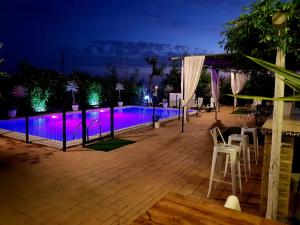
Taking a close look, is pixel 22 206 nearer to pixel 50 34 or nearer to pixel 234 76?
pixel 234 76

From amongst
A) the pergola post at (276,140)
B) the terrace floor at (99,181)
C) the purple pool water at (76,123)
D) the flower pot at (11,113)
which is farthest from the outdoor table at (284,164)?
the flower pot at (11,113)

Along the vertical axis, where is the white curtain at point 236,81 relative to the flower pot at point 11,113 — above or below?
above

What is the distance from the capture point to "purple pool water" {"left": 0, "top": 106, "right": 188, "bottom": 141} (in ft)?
28.1

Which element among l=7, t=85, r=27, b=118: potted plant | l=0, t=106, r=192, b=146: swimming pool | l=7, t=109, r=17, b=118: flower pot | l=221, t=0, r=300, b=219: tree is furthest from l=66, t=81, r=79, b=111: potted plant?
l=221, t=0, r=300, b=219: tree

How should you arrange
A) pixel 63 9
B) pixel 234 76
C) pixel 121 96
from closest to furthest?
1. pixel 234 76
2. pixel 121 96
3. pixel 63 9

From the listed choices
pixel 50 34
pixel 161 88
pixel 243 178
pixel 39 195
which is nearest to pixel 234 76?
Result: pixel 161 88

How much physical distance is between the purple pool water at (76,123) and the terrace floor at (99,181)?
1.70m

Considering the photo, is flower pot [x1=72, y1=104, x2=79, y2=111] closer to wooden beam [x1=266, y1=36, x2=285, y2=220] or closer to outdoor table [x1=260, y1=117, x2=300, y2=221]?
outdoor table [x1=260, y1=117, x2=300, y2=221]

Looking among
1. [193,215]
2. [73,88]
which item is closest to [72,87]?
[73,88]

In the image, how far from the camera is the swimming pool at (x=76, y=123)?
799 centimetres

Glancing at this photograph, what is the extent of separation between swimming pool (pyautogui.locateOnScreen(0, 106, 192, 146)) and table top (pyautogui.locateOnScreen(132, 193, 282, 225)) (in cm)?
504

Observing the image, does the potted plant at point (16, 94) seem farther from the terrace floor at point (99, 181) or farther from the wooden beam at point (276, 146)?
the wooden beam at point (276, 146)

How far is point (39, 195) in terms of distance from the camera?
11.9 feet

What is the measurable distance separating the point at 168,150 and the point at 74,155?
6.77 feet
